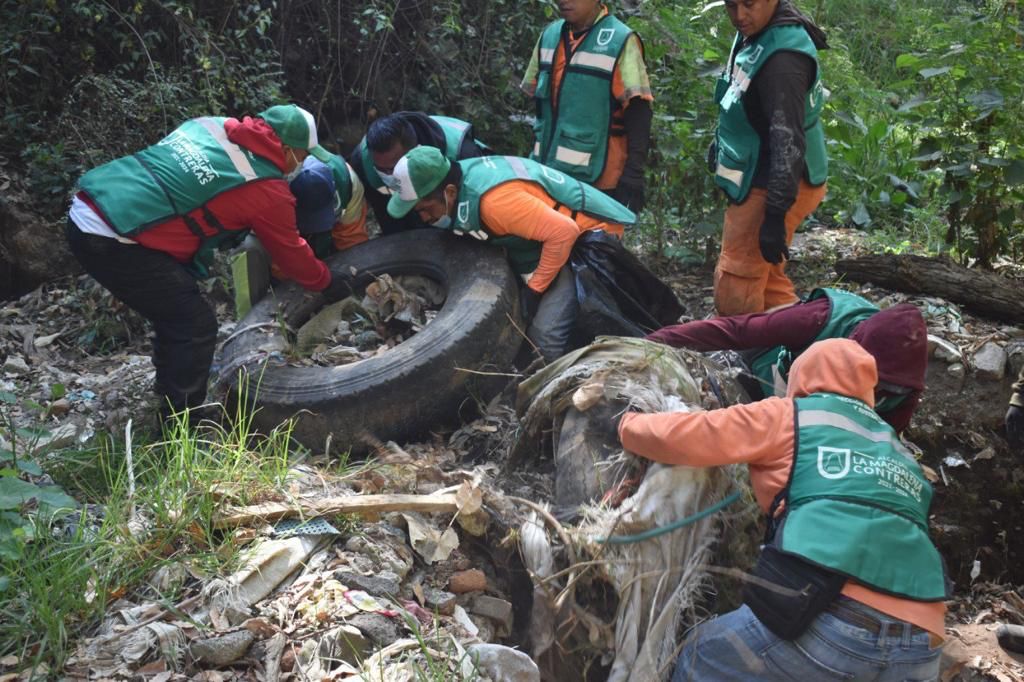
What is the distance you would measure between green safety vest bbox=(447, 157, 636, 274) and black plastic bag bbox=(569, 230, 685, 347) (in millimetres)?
174

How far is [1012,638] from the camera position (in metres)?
3.49

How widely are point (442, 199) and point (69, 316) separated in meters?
2.63

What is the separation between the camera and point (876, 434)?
2.48 metres

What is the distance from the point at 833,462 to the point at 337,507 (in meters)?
1.51

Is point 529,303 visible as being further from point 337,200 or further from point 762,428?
point 762,428

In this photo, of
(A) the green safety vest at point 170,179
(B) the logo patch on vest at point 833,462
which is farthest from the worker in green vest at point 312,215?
(B) the logo patch on vest at point 833,462

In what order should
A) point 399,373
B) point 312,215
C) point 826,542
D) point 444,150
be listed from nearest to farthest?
point 826,542 < point 399,373 < point 312,215 < point 444,150

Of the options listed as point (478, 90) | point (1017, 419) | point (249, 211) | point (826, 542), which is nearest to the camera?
point (826, 542)

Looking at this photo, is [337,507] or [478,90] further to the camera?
[478,90]

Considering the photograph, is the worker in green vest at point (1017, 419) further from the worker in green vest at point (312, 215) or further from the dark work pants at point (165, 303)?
the dark work pants at point (165, 303)

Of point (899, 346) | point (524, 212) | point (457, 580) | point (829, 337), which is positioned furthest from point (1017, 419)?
point (457, 580)

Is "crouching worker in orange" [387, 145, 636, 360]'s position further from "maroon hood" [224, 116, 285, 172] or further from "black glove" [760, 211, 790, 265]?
"black glove" [760, 211, 790, 265]

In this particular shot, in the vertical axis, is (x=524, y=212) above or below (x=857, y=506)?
above

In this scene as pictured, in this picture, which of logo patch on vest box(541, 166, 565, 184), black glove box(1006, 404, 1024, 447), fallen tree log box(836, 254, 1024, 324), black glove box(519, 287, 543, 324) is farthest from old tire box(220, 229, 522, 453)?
fallen tree log box(836, 254, 1024, 324)
